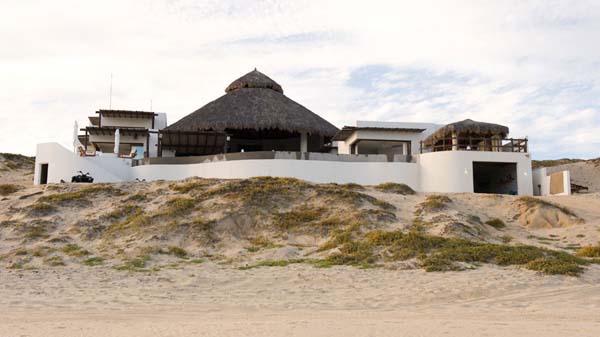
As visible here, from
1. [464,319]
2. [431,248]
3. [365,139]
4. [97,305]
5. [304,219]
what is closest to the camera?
[464,319]

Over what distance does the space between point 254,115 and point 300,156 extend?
500 centimetres

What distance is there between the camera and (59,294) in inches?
446

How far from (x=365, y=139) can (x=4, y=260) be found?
68.6ft

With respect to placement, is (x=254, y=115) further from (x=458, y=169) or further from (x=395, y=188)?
(x=458, y=169)

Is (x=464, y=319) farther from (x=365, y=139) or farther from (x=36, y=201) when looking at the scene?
(x=365, y=139)

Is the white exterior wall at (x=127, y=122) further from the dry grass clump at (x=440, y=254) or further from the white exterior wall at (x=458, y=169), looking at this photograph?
the dry grass clump at (x=440, y=254)

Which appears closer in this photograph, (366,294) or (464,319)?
(464,319)

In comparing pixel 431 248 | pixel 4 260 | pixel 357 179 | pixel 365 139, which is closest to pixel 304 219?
pixel 431 248

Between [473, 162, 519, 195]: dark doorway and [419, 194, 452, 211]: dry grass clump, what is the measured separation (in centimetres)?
655

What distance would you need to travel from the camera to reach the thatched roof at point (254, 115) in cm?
2870

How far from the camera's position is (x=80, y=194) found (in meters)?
22.0

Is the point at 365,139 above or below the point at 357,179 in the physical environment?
above

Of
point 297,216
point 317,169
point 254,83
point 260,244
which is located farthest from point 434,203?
point 254,83

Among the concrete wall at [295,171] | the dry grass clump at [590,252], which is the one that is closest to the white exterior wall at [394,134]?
the concrete wall at [295,171]
